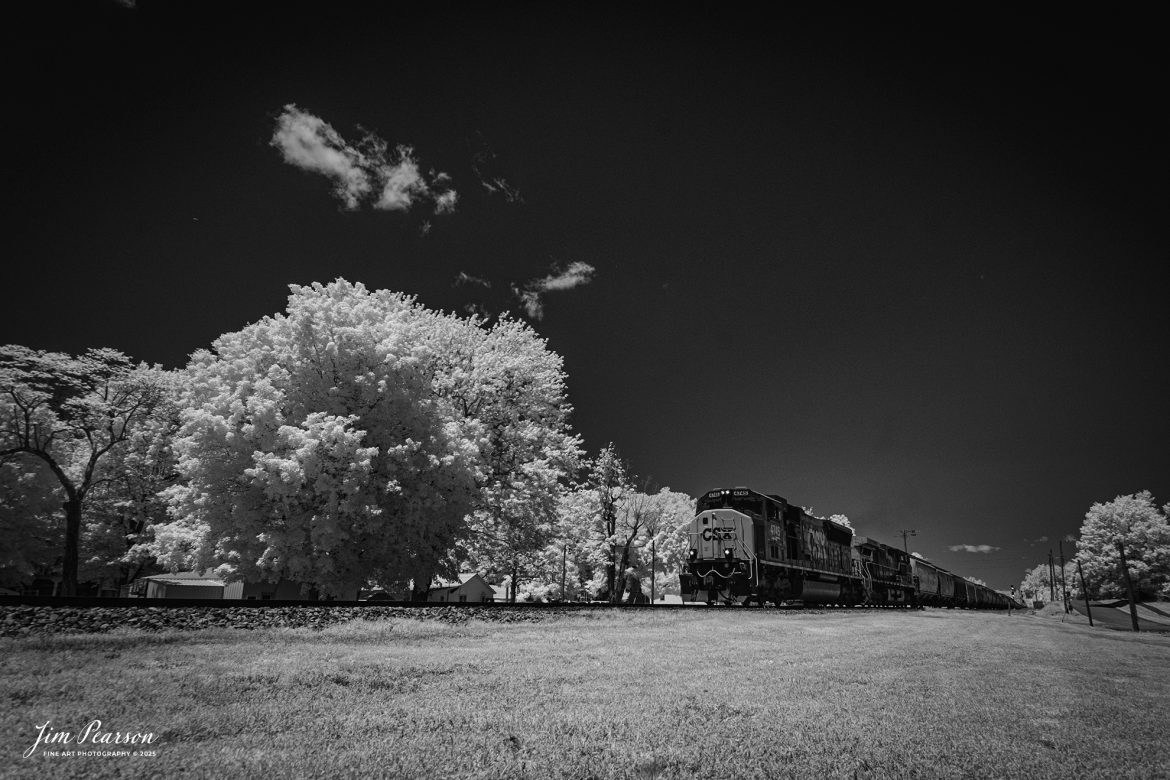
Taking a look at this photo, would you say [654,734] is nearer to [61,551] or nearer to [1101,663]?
[1101,663]

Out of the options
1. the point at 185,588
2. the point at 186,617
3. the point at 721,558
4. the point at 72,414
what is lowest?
the point at 185,588

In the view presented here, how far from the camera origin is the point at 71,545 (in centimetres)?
2912

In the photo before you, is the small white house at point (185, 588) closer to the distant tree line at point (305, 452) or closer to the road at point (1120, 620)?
the distant tree line at point (305, 452)

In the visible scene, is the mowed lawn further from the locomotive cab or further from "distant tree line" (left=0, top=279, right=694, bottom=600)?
the locomotive cab

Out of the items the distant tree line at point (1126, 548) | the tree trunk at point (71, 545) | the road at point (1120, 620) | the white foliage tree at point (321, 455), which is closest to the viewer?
the white foliage tree at point (321, 455)

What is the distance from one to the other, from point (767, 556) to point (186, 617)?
24.3 m

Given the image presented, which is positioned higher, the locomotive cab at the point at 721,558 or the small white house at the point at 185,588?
the locomotive cab at the point at 721,558

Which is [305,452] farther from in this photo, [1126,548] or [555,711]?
[1126,548]

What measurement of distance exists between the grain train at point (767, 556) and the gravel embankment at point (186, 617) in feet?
49.5

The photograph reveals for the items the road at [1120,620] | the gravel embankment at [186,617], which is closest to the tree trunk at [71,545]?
the gravel embankment at [186,617]

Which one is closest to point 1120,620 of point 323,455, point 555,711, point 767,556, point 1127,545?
point 767,556

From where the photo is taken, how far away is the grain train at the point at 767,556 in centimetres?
2712

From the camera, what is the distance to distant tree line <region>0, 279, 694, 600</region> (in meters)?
16.8

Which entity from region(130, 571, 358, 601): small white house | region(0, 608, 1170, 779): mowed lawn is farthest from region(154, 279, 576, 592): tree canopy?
region(130, 571, 358, 601): small white house
